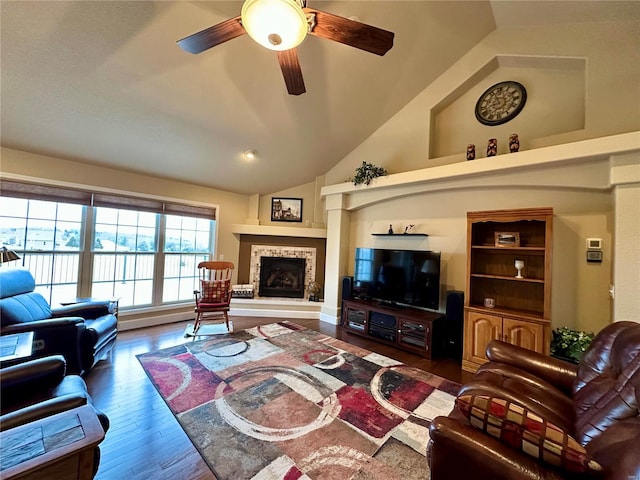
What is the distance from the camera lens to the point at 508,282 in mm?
3215

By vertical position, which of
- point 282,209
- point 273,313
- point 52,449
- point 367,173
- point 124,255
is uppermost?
point 367,173

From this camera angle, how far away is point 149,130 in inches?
125

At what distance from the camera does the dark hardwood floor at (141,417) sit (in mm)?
1572

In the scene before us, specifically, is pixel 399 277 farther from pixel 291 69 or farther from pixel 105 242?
pixel 105 242

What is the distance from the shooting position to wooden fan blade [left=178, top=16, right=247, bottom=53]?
165cm

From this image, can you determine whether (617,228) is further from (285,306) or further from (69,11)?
(69,11)

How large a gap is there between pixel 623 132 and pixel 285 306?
15.9 feet

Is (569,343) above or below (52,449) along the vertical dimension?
below

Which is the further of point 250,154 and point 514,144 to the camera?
point 250,154

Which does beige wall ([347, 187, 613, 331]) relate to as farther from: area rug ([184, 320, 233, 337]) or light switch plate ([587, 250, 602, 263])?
area rug ([184, 320, 233, 337])

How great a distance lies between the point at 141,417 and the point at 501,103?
5.18 meters

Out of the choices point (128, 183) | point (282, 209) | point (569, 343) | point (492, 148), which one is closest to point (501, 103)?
point (492, 148)

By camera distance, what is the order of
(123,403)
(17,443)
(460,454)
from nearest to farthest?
(17,443) → (460,454) → (123,403)

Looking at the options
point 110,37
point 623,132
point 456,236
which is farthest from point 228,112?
point 623,132
